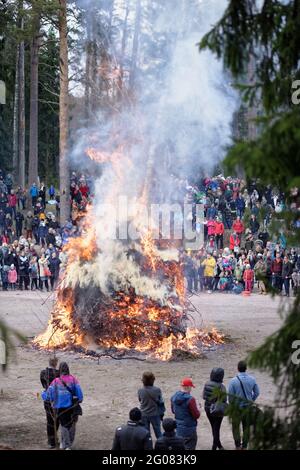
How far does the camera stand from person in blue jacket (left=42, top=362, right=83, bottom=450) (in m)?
11.0

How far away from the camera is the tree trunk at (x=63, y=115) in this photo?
30.5 m

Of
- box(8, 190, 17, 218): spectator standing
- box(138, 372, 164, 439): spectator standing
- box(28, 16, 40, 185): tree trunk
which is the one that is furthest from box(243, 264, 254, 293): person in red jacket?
box(138, 372, 164, 439): spectator standing

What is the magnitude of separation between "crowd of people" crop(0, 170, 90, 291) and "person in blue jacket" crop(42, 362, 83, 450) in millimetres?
10367

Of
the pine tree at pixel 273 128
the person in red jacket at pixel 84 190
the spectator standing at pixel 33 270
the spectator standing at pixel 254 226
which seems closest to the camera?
the pine tree at pixel 273 128

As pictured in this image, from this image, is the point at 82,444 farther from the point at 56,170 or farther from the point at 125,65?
the point at 56,170

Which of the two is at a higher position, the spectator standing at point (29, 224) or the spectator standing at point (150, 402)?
the spectator standing at point (29, 224)

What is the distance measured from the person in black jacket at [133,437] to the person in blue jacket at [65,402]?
218 centimetres

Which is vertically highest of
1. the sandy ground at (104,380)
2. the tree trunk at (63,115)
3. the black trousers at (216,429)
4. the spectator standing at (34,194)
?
the tree trunk at (63,115)

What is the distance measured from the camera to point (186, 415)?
10.3 metres

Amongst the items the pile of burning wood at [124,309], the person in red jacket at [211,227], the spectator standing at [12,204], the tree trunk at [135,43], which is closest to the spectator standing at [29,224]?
the spectator standing at [12,204]

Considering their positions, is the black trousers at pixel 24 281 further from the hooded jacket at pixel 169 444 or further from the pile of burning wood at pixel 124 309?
the hooded jacket at pixel 169 444

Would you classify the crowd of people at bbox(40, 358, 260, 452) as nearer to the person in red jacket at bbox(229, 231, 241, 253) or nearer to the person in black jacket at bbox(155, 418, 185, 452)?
the person in black jacket at bbox(155, 418, 185, 452)

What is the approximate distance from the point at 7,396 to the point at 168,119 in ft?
29.9

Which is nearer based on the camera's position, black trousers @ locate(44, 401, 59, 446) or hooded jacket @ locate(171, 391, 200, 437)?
hooded jacket @ locate(171, 391, 200, 437)
